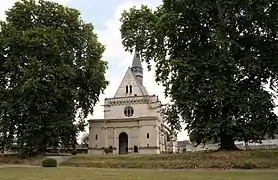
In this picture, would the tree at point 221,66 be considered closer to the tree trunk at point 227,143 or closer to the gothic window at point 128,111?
the tree trunk at point 227,143

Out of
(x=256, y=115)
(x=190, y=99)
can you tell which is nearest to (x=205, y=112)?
(x=190, y=99)

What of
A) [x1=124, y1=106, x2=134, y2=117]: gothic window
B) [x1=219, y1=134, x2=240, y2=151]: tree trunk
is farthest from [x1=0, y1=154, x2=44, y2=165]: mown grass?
[x1=124, y1=106, x2=134, y2=117]: gothic window

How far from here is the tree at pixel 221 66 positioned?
26.1 meters

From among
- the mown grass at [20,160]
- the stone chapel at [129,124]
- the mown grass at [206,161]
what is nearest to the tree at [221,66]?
the mown grass at [206,161]

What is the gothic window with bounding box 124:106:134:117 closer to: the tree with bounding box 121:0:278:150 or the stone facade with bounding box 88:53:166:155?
the stone facade with bounding box 88:53:166:155

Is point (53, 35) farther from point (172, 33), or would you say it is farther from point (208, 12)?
point (208, 12)

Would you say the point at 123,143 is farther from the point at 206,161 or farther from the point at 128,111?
the point at 206,161

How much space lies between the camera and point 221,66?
25.9 metres

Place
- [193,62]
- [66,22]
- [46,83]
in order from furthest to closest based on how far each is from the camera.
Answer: [66,22], [46,83], [193,62]

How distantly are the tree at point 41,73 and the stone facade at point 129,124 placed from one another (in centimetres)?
2374

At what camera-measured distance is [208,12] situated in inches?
1123

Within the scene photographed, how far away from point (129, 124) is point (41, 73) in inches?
1244

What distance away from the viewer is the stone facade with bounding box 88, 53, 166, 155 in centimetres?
6357

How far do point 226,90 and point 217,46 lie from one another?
3.24m
